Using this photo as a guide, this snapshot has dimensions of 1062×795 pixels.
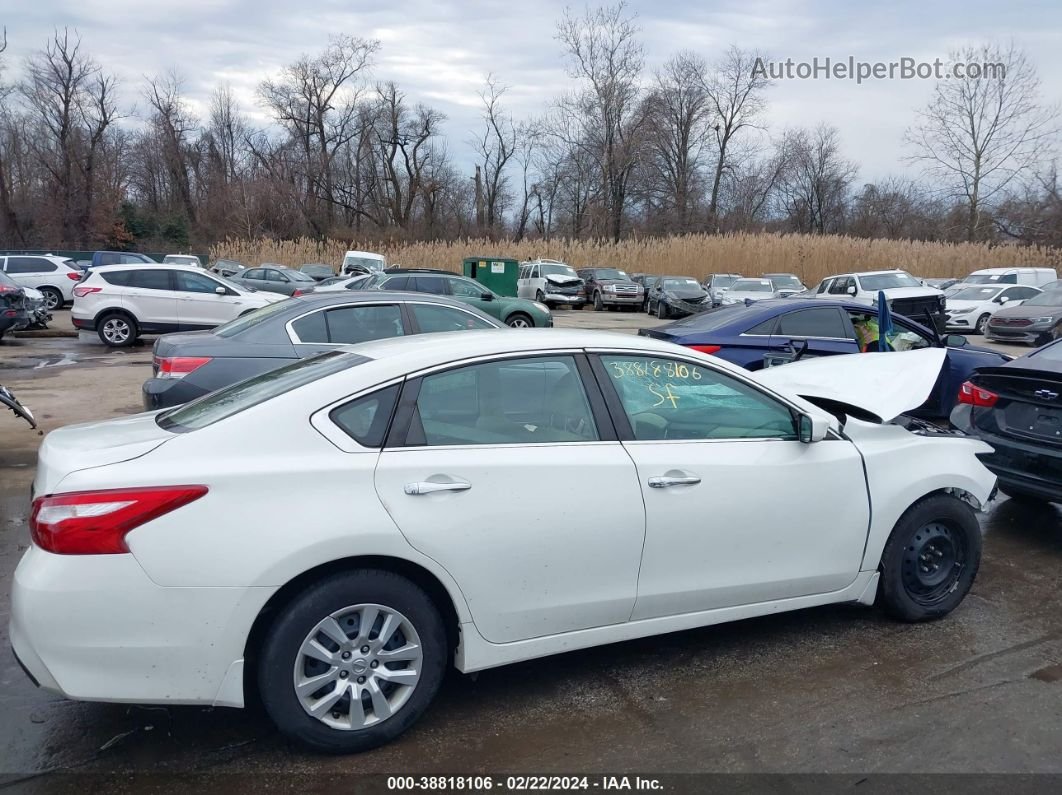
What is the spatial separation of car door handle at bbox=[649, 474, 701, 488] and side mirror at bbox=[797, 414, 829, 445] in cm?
65

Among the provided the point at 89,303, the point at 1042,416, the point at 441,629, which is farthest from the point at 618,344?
the point at 89,303

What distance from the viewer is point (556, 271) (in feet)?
114

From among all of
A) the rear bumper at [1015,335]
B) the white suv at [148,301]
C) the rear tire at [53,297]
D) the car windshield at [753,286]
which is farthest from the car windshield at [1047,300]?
the rear tire at [53,297]

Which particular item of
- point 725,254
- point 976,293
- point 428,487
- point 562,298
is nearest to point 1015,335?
point 976,293

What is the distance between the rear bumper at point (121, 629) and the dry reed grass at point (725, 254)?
3877 cm

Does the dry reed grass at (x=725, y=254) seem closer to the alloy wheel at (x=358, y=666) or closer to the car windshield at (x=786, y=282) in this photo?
the car windshield at (x=786, y=282)

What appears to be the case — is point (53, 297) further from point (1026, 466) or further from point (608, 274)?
point (1026, 466)

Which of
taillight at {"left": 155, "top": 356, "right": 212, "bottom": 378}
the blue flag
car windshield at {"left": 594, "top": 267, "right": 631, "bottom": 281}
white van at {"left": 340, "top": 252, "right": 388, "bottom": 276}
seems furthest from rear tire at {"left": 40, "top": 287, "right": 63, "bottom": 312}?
the blue flag

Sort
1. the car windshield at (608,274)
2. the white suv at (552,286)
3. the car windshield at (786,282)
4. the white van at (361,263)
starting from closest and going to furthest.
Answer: the car windshield at (786,282) < the white van at (361,263) < the white suv at (552,286) < the car windshield at (608,274)

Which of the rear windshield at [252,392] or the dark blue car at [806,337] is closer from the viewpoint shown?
the rear windshield at [252,392]

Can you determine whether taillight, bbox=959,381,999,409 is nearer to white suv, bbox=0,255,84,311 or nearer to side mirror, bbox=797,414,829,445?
side mirror, bbox=797,414,829,445

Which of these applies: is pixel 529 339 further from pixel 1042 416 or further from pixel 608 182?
pixel 608 182

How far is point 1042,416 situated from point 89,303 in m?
17.4

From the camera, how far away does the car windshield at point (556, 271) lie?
113ft
